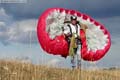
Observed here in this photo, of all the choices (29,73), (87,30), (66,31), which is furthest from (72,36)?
(29,73)

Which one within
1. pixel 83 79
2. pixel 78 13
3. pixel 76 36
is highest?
pixel 78 13

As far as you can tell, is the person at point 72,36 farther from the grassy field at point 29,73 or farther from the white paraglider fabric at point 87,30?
the grassy field at point 29,73

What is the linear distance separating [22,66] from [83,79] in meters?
2.22

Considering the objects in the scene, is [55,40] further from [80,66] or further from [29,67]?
[29,67]

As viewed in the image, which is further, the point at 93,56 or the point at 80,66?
A: the point at 93,56

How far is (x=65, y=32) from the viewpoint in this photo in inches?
740

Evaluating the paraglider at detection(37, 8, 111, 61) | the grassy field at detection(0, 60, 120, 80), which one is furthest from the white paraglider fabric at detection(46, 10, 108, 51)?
the grassy field at detection(0, 60, 120, 80)

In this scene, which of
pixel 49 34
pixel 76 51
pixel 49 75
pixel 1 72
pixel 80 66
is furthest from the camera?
pixel 49 34

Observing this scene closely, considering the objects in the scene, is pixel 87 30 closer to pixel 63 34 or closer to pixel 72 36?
pixel 63 34

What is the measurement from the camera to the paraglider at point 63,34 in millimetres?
19156

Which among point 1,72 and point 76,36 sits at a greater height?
point 76,36

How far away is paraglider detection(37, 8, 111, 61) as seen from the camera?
1916 cm

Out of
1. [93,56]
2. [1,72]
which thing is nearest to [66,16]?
[93,56]

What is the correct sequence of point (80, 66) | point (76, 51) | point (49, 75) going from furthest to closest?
point (76, 51) < point (80, 66) < point (49, 75)
